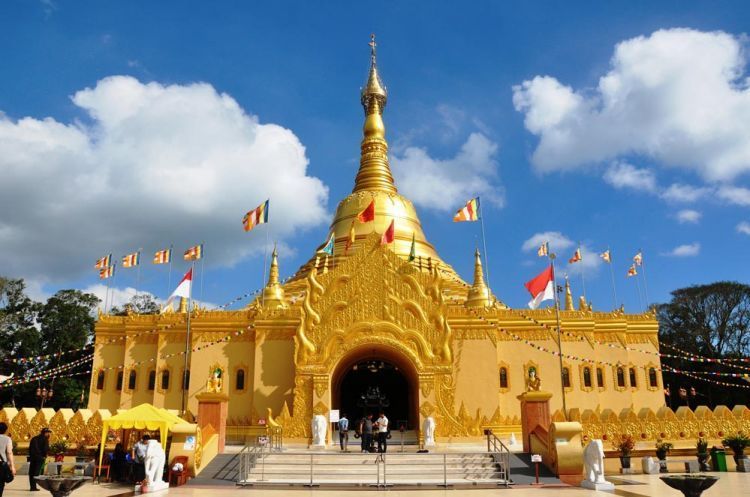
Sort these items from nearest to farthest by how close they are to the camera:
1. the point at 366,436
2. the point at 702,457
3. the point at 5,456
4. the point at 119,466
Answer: the point at 5,456, the point at 119,466, the point at 702,457, the point at 366,436

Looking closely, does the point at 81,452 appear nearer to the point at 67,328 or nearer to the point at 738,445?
the point at 738,445

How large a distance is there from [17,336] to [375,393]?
1263 inches

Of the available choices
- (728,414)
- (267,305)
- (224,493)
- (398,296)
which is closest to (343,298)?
(398,296)

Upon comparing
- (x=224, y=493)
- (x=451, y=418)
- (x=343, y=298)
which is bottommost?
(x=224, y=493)

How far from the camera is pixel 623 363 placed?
3491 cm

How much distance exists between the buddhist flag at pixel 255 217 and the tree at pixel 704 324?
119 feet

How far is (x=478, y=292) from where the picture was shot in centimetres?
3869

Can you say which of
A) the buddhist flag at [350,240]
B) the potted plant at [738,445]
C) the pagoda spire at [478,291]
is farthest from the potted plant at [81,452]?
the potted plant at [738,445]

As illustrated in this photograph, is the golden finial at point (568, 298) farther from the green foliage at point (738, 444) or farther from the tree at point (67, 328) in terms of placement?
the tree at point (67, 328)

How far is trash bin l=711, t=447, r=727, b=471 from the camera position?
74.6 ft

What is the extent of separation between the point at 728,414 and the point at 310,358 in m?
18.9

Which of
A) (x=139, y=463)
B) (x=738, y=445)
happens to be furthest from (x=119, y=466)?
(x=738, y=445)

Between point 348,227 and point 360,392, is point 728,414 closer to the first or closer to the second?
point 360,392

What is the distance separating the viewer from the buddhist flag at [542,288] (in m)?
28.9
